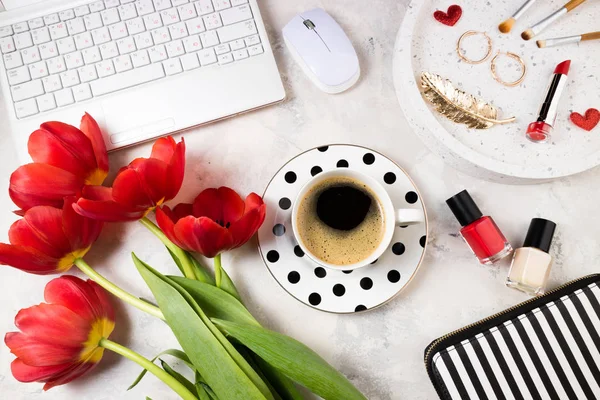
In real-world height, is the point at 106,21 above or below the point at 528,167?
above

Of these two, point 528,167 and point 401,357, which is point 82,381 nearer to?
point 401,357

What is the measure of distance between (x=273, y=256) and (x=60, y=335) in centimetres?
27

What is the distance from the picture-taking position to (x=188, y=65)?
0.71 m

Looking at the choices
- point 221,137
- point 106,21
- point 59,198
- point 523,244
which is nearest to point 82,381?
point 59,198

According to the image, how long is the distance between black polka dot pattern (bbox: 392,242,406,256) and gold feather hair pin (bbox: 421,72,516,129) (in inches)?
7.5

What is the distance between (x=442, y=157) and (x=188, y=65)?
0.38m

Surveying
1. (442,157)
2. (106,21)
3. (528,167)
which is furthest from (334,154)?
(106,21)

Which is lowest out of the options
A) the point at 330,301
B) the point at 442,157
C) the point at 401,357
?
the point at 401,357

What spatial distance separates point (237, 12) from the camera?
718 mm

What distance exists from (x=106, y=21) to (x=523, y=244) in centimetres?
66

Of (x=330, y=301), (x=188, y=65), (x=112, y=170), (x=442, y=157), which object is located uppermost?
(x=188, y=65)

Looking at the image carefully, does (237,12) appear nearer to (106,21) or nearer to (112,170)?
(106,21)

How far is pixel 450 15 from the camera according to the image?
2.41ft

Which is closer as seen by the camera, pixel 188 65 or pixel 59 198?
pixel 59 198
